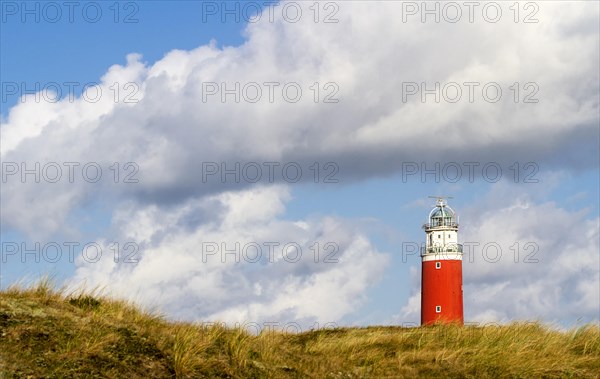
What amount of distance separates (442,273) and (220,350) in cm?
4228

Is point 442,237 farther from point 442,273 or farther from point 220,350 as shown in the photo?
point 220,350

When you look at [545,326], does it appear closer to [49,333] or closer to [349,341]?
[349,341]

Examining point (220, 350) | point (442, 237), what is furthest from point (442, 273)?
point (220, 350)

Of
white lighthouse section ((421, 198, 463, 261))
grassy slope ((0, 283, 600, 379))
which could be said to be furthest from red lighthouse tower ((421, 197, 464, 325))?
grassy slope ((0, 283, 600, 379))

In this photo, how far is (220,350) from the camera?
15.7 meters

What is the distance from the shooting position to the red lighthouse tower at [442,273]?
54.9 m

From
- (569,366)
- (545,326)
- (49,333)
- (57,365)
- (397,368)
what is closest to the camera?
(57,365)

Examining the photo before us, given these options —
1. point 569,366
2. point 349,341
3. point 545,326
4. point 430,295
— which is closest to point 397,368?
point 349,341

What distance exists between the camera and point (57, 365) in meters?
13.7

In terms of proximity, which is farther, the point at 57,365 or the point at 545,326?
the point at 545,326

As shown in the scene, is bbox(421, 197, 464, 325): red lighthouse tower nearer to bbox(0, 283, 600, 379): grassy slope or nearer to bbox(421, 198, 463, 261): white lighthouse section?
bbox(421, 198, 463, 261): white lighthouse section

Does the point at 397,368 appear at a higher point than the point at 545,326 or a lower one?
lower

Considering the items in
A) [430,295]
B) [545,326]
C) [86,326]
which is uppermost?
[430,295]

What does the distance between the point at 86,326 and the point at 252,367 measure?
3.28m
